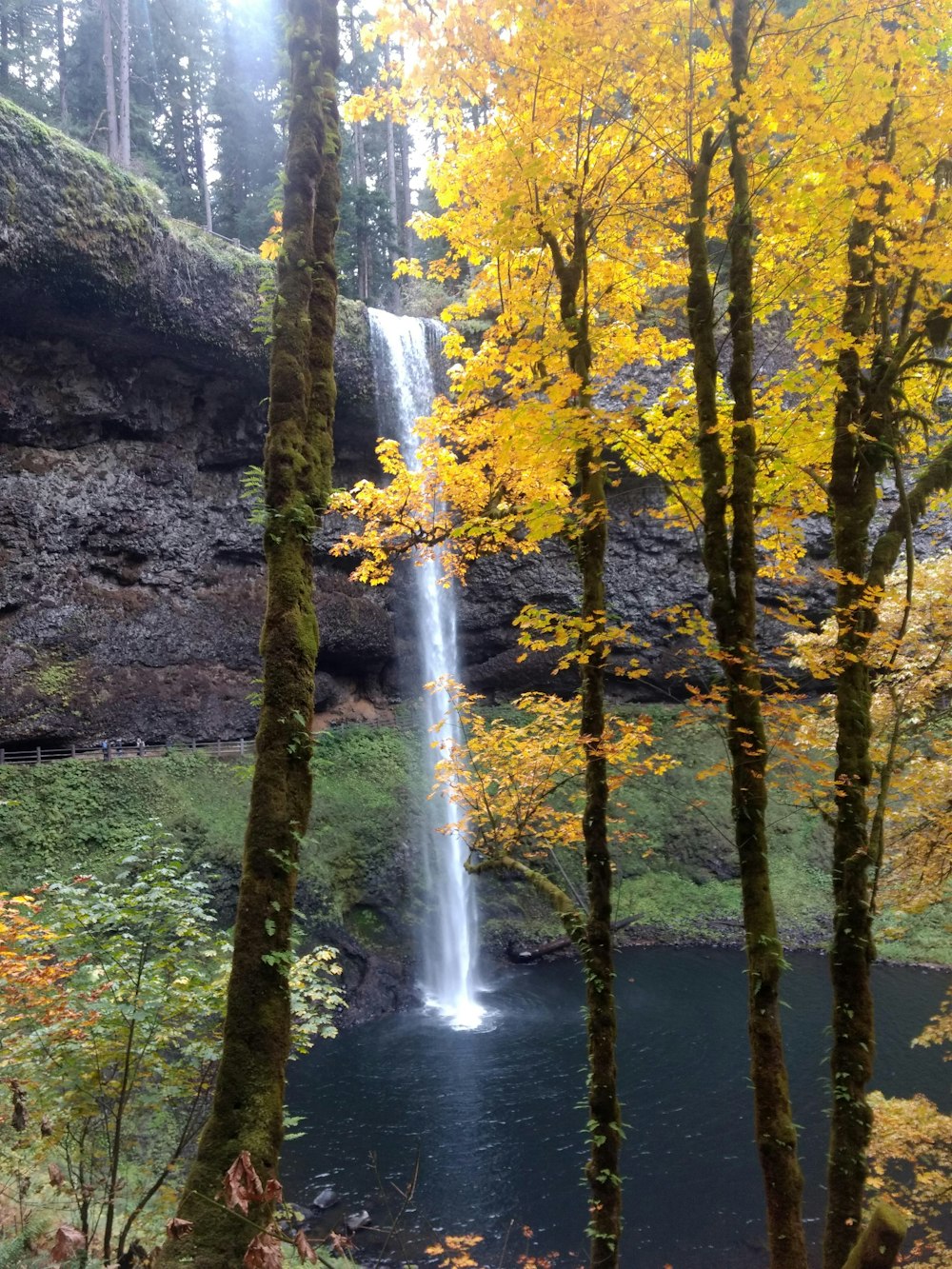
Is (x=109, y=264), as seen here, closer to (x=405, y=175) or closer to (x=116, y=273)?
(x=116, y=273)

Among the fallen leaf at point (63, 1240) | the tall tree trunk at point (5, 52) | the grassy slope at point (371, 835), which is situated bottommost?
the fallen leaf at point (63, 1240)

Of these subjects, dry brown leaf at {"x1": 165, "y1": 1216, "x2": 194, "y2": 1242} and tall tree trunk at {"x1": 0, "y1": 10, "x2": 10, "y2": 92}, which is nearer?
dry brown leaf at {"x1": 165, "y1": 1216, "x2": 194, "y2": 1242}

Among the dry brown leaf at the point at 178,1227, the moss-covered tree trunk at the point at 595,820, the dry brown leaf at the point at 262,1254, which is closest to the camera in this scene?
the dry brown leaf at the point at 262,1254

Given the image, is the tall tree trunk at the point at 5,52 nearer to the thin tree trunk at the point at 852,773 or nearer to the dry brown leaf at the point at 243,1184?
the thin tree trunk at the point at 852,773

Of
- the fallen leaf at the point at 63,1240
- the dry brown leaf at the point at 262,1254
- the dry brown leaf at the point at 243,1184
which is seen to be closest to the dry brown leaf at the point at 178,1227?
the dry brown leaf at the point at 243,1184

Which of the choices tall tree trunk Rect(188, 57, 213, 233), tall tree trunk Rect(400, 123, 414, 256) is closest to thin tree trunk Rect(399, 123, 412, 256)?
tall tree trunk Rect(400, 123, 414, 256)

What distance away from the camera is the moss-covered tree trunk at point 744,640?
4.42 meters

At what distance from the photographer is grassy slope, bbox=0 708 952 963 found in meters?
16.6

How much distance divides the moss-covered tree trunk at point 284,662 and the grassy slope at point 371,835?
11995 mm

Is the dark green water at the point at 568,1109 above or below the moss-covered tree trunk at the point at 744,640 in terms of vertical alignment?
below

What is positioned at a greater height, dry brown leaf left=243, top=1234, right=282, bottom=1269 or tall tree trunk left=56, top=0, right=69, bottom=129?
tall tree trunk left=56, top=0, right=69, bottom=129

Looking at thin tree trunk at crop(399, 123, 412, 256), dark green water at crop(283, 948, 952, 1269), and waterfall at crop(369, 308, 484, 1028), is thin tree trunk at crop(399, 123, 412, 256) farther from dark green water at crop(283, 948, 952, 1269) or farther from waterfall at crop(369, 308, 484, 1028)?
dark green water at crop(283, 948, 952, 1269)

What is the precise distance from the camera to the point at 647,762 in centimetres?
633

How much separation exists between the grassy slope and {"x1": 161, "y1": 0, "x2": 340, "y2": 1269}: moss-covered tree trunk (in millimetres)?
11995
